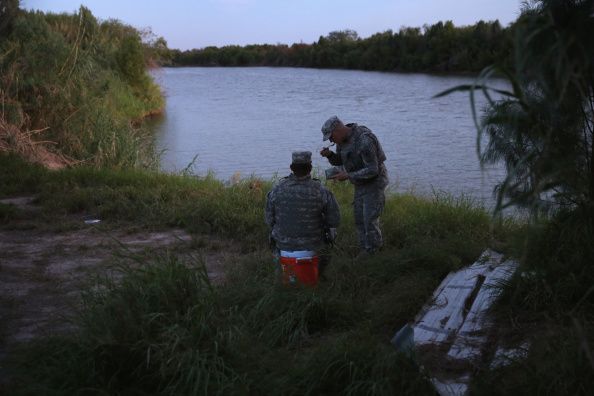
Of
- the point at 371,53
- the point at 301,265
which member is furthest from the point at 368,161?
the point at 371,53

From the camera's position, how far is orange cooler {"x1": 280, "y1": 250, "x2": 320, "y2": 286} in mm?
5512

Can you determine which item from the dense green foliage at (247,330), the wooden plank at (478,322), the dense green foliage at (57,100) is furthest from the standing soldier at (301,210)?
the dense green foliage at (57,100)

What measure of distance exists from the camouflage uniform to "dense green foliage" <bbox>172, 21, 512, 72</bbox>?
26388 millimetres

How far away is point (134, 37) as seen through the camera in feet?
98.1

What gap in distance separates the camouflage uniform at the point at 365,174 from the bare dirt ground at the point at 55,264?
158 cm

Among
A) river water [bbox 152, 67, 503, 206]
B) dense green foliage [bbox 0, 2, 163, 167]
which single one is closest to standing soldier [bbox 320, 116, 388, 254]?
river water [bbox 152, 67, 503, 206]

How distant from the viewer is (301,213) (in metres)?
5.63

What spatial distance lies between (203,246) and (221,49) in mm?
104367

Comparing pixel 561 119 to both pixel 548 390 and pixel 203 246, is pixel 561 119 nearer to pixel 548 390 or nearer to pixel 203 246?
pixel 548 390

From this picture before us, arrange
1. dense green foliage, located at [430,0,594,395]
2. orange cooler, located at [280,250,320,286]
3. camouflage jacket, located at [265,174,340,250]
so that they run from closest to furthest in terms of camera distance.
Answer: dense green foliage, located at [430,0,594,395] < orange cooler, located at [280,250,320,286] < camouflage jacket, located at [265,174,340,250]

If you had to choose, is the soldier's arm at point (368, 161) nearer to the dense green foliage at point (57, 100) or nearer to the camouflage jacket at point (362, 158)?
the camouflage jacket at point (362, 158)

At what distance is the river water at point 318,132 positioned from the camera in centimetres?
1563

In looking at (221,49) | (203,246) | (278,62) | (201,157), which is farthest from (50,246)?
(221,49)

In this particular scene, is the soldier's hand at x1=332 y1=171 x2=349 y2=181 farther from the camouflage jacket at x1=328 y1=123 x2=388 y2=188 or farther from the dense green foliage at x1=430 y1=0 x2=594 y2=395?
the dense green foliage at x1=430 y1=0 x2=594 y2=395
